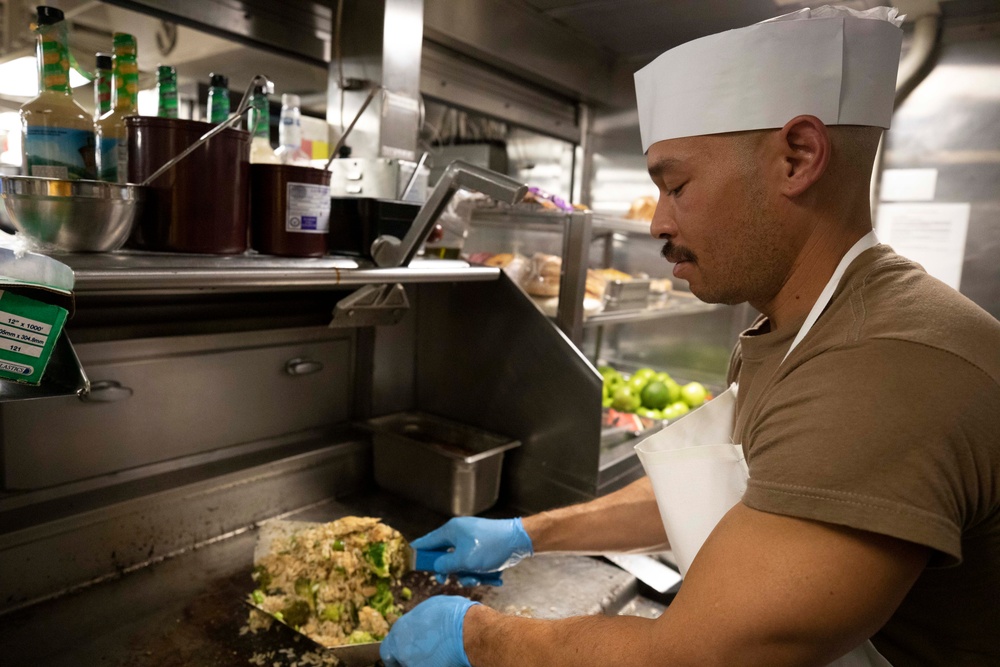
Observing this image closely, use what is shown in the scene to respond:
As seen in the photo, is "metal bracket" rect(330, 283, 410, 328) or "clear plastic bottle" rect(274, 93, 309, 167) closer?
"clear plastic bottle" rect(274, 93, 309, 167)

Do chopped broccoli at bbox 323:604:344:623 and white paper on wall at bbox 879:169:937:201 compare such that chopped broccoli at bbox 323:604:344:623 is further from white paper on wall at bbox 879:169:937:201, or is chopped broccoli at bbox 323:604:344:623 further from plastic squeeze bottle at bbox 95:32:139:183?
white paper on wall at bbox 879:169:937:201

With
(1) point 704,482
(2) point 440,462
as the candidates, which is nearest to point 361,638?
(2) point 440,462

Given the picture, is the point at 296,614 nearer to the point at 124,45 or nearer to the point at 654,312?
the point at 124,45

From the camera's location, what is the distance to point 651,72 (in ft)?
3.66

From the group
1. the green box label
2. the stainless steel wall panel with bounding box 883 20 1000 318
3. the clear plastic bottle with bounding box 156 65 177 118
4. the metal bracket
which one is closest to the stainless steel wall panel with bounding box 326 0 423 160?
the metal bracket

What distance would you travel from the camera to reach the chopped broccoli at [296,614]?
129 cm

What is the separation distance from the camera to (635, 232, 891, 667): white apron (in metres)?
0.89

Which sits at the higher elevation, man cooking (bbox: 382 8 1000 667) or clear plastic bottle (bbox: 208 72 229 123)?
clear plastic bottle (bbox: 208 72 229 123)

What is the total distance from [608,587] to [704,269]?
89 cm

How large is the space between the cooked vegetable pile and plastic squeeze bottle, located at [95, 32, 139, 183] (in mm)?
810

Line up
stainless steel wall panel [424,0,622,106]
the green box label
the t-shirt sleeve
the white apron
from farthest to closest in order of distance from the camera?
stainless steel wall panel [424,0,622,106]
the white apron
the green box label
the t-shirt sleeve

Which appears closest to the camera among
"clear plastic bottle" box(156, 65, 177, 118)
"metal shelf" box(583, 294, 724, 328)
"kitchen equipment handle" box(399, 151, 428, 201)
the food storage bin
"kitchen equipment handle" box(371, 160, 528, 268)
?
"clear plastic bottle" box(156, 65, 177, 118)

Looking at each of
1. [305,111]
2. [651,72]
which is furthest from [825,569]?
[305,111]

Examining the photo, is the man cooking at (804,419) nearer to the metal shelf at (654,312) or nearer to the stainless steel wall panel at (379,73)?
the stainless steel wall panel at (379,73)
